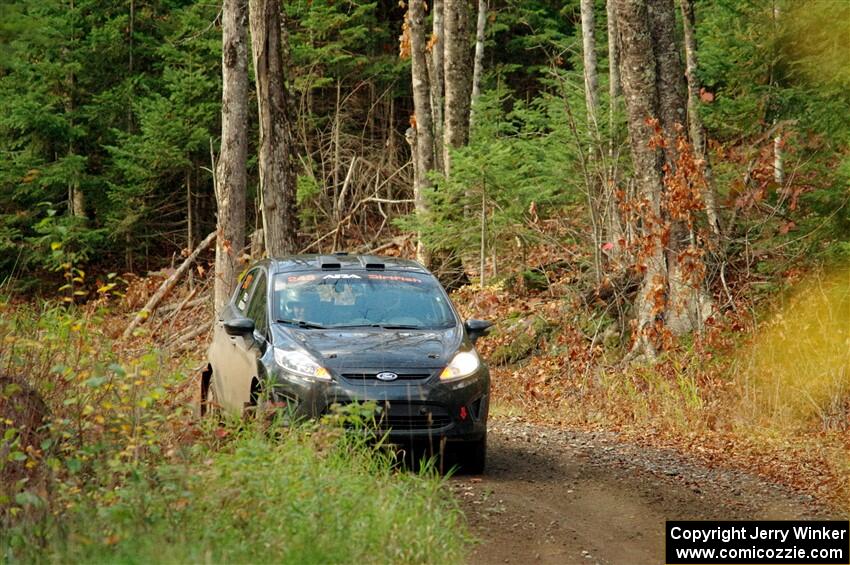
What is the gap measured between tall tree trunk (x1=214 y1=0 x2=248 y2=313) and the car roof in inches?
307

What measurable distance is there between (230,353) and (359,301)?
4.54ft

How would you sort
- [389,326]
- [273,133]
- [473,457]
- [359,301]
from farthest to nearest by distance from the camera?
1. [273,133]
2. [359,301]
3. [389,326]
4. [473,457]

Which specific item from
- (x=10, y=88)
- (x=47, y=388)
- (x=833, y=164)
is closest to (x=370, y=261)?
(x=47, y=388)

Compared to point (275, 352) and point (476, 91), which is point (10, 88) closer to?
point (476, 91)

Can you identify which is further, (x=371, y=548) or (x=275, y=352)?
(x=275, y=352)

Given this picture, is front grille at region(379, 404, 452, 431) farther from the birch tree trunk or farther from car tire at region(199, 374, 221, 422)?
the birch tree trunk

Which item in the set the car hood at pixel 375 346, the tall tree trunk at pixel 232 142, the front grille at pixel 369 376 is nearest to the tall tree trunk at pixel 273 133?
the tall tree trunk at pixel 232 142

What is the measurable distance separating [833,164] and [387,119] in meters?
16.9

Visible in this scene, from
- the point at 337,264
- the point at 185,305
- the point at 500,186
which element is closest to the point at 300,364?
the point at 337,264

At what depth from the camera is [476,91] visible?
86.6 ft

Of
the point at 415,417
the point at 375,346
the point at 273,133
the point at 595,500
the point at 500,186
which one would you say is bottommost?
the point at 595,500

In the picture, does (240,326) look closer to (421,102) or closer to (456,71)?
(421,102)

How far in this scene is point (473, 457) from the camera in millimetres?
10008

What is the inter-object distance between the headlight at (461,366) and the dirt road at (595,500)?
92 centimetres
